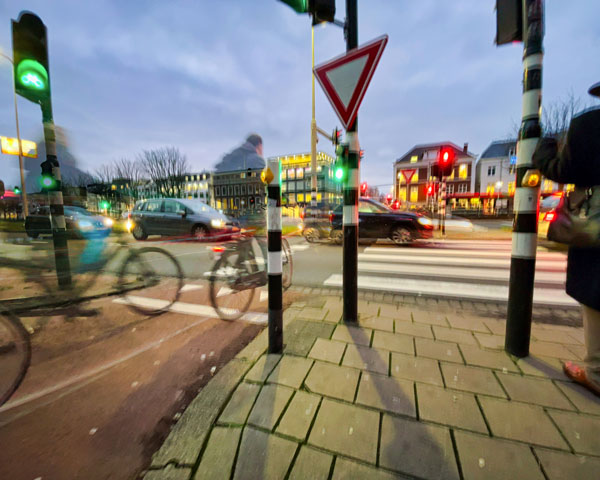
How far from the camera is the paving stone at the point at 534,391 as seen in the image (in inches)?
62.2

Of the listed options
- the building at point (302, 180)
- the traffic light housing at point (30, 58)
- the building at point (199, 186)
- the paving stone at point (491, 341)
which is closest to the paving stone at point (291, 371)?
the paving stone at point (491, 341)

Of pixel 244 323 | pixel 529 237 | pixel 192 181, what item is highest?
pixel 192 181

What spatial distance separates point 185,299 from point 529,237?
4000 millimetres

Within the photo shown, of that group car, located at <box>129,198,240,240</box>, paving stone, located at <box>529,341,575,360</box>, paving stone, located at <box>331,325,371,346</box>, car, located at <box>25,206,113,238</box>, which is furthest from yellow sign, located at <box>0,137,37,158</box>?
paving stone, located at <box>529,341,575,360</box>

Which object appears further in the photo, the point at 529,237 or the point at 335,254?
the point at 335,254

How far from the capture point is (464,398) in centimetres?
162

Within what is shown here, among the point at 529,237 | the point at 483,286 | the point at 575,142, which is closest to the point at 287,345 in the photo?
the point at 529,237

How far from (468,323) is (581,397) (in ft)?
3.85

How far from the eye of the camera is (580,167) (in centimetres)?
156

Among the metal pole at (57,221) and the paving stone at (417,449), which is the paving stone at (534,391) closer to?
the paving stone at (417,449)

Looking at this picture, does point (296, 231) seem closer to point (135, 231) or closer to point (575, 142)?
point (135, 231)

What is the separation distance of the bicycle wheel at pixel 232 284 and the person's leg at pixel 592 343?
3120mm

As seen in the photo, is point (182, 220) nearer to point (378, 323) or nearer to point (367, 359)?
point (378, 323)

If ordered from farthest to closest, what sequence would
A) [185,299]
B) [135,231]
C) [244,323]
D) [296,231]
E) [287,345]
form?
[296,231] < [135,231] < [185,299] < [244,323] < [287,345]
